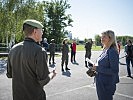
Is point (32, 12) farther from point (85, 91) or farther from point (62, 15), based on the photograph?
point (85, 91)

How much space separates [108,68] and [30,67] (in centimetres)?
187

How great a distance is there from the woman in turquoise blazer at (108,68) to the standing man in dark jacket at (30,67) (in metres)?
1.56

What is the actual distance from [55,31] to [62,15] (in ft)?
11.5

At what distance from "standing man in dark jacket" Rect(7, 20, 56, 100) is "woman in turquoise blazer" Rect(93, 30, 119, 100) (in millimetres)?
1560

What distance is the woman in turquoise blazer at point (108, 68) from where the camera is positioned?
4.75 m

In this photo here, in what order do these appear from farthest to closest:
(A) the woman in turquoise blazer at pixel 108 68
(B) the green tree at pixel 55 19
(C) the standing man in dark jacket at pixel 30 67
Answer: (B) the green tree at pixel 55 19
(A) the woman in turquoise blazer at pixel 108 68
(C) the standing man in dark jacket at pixel 30 67

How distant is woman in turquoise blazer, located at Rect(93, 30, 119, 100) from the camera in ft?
15.6

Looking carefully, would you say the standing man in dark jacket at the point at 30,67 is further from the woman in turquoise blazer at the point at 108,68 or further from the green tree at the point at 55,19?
the green tree at the point at 55,19

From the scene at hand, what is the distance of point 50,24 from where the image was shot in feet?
151

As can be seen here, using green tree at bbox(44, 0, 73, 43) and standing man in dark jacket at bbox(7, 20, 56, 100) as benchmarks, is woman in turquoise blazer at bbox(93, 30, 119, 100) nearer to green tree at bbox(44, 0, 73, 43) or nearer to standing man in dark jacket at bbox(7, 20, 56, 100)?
standing man in dark jacket at bbox(7, 20, 56, 100)

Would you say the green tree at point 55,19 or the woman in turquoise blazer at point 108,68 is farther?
the green tree at point 55,19

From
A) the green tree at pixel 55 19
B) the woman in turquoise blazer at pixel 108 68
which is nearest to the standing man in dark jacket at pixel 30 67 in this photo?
the woman in turquoise blazer at pixel 108 68

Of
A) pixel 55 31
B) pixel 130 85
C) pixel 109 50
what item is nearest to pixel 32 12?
pixel 55 31

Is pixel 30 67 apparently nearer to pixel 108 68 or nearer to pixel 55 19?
pixel 108 68
